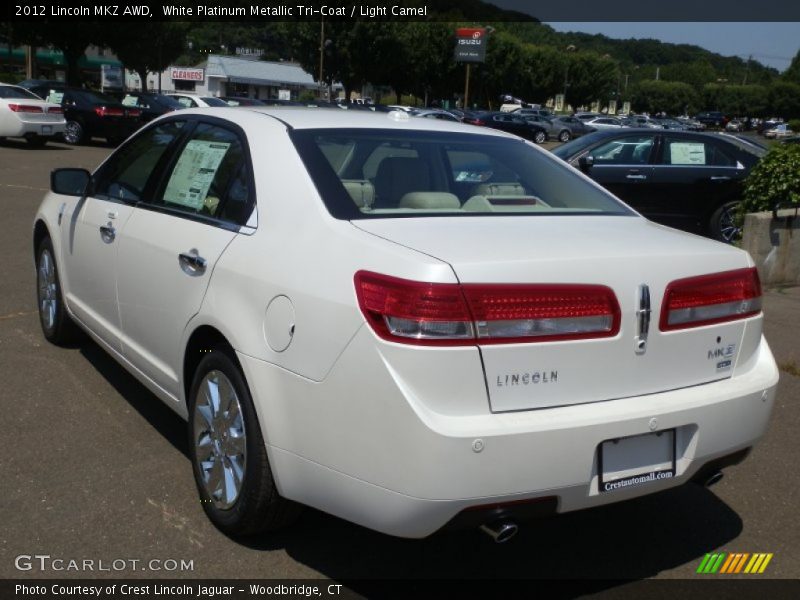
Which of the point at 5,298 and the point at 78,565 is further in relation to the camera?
the point at 5,298

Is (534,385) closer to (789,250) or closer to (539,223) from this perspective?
(539,223)

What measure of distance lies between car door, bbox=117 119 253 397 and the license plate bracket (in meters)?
1.57

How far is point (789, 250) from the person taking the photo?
8367 millimetres

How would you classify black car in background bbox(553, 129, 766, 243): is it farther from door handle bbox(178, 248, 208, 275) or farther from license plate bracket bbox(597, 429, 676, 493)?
license plate bracket bbox(597, 429, 676, 493)

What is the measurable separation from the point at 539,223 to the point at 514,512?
1.09m

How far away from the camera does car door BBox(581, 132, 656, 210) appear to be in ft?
35.8

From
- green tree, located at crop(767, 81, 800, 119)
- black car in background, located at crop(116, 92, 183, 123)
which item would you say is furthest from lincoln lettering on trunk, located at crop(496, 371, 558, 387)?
green tree, located at crop(767, 81, 800, 119)

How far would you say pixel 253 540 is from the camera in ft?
10.7

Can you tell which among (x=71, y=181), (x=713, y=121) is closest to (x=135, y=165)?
(x=71, y=181)

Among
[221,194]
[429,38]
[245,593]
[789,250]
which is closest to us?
[245,593]

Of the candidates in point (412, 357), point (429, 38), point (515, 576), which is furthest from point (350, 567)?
point (429, 38)

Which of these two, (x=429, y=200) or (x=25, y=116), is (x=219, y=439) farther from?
(x=25, y=116)

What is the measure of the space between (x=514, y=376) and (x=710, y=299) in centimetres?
83

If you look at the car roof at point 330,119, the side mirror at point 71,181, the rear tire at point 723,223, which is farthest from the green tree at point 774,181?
the side mirror at point 71,181
